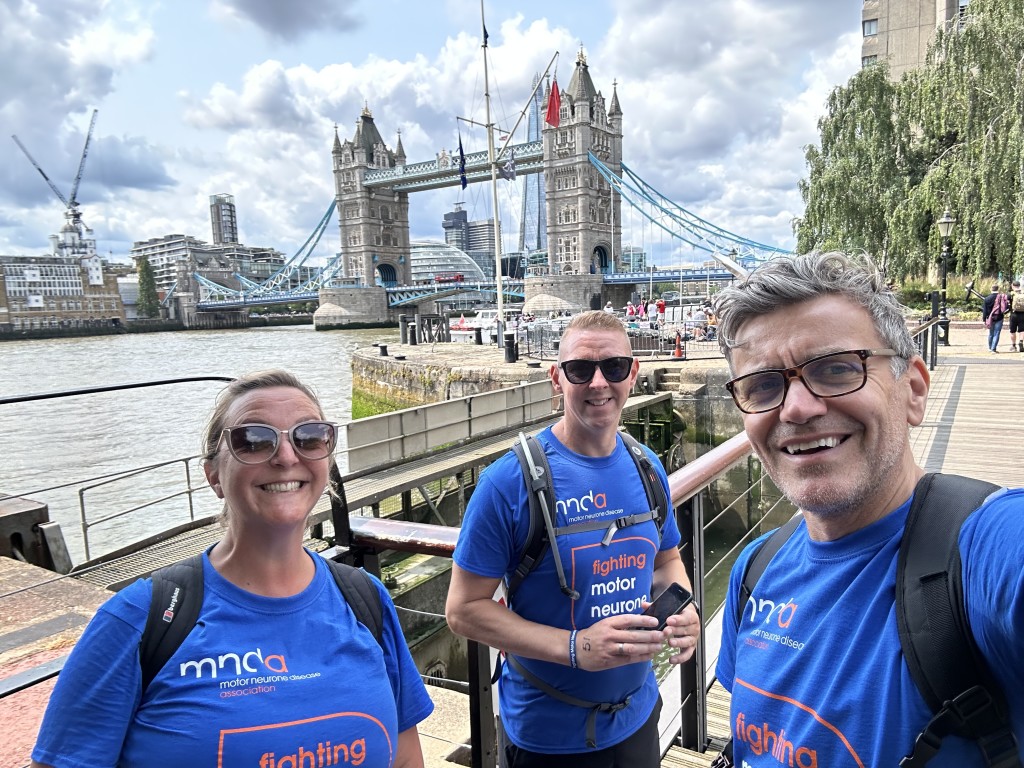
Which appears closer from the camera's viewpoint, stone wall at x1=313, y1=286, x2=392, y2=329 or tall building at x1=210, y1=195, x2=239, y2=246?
stone wall at x1=313, y1=286, x2=392, y2=329

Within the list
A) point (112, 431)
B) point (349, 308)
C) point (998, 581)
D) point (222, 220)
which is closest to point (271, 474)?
point (998, 581)

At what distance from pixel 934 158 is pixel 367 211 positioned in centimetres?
5778

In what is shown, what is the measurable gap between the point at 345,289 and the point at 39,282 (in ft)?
150

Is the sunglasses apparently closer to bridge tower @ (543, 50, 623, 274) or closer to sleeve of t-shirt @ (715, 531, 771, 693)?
sleeve of t-shirt @ (715, 531, 771, 693)

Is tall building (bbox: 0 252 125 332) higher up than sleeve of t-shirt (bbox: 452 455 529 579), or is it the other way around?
tall building (bbox: 0 252 125 332)

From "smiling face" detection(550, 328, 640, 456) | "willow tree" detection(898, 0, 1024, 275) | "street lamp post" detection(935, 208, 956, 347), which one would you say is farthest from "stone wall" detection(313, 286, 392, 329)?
"smiling face" detection(550, 328, 640, 456)

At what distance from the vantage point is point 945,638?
0.73m

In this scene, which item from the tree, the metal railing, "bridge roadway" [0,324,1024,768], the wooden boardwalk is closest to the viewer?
the metal railing

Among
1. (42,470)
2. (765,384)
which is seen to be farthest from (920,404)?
(42,470)

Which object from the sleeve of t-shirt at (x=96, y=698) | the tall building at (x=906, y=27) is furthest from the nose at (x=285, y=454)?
the tall building at (x=906, y=27)

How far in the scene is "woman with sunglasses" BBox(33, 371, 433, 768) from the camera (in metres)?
0.98

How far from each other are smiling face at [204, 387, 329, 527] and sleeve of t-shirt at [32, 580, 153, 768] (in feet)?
0.84

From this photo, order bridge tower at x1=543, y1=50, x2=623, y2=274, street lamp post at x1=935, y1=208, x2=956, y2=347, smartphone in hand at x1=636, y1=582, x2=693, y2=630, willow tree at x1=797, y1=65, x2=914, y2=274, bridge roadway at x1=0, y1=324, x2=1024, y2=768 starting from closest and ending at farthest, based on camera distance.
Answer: smartphone in hand at x1=636, y1=582, x2=693, y2=630 < bridge roadway at x1=0, y1=324, x2=1024, y2=768 < street lamp post at x1=935, y1=208, x2=956, y2=347 < willow tree at x1=797, y1=65, x2=914, y2=274 < bridge tower at x1=543, y1=50, x2=623, y2=274

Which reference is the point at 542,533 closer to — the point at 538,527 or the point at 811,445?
the point at 538,527
